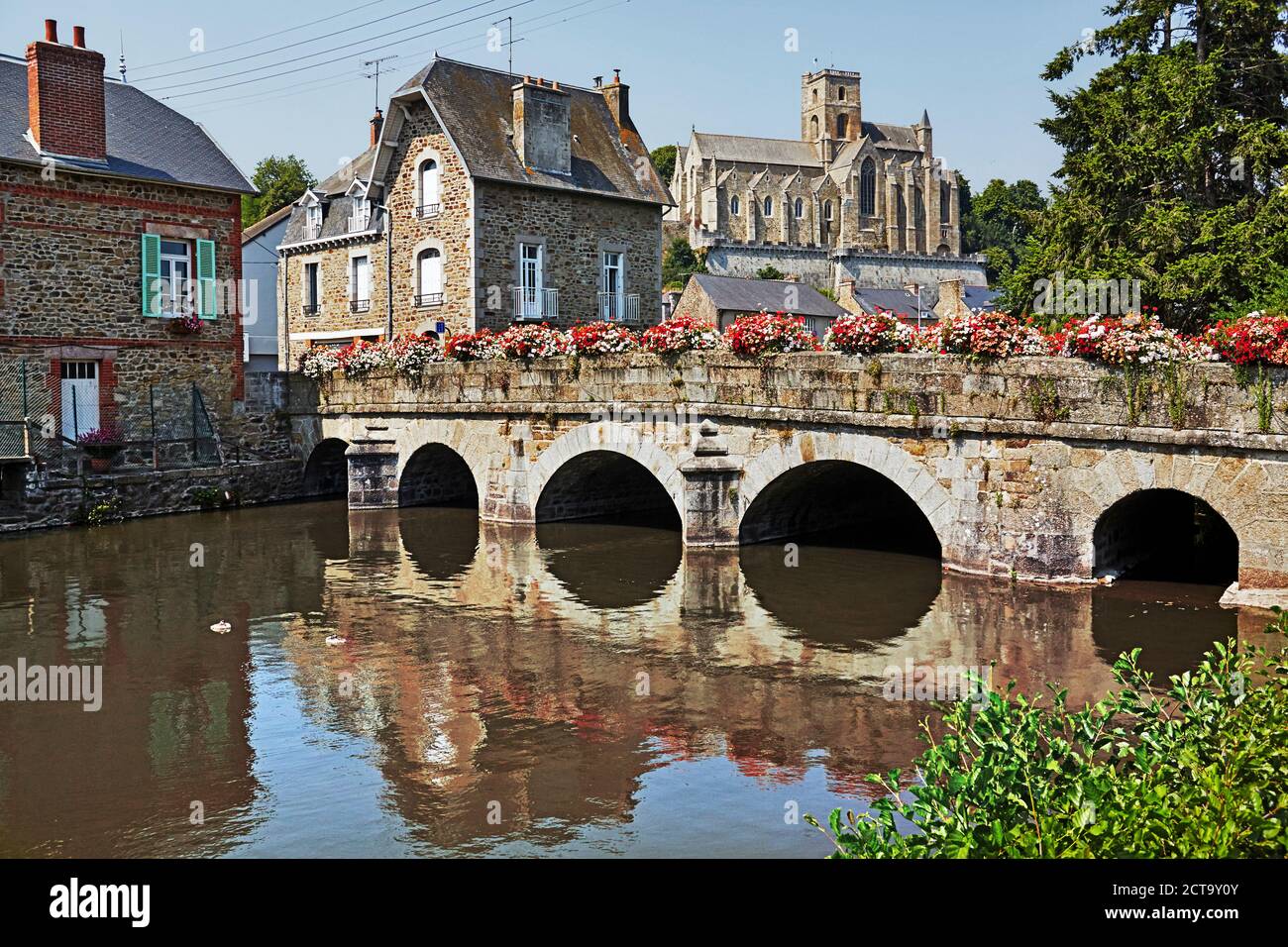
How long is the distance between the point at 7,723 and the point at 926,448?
32.7ft

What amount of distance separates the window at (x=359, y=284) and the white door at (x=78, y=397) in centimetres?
825

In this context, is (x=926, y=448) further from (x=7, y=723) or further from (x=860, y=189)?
(x=860, y=189)

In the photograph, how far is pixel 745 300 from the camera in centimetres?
4903

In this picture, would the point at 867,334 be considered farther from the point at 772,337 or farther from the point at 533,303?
the point at 533,303

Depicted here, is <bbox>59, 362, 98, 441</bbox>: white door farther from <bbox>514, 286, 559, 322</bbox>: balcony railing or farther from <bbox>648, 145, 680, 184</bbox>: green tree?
<bbox>648, 145, 680, 184</bbox>: green tree

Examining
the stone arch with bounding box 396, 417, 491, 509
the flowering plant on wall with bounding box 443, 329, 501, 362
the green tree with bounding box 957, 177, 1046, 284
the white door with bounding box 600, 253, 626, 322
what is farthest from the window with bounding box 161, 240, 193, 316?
the green tree with bounding box 957, 177, 1046, 284

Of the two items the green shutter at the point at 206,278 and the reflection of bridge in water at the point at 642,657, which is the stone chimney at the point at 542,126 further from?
the reflection of bridge in water at the point at 642,657

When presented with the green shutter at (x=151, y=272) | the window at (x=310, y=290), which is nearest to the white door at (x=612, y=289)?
the window at (x=310, y=290)

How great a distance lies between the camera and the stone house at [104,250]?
64.4 feet

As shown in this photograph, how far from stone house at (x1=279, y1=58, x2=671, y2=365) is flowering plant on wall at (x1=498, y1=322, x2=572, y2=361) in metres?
6.06

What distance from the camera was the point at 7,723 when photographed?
28.8 ft

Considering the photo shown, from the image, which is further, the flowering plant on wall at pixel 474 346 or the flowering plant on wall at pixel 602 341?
the flowering plant on wall at pixel 474 346

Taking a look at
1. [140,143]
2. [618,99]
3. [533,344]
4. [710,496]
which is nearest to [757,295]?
[618,99]
